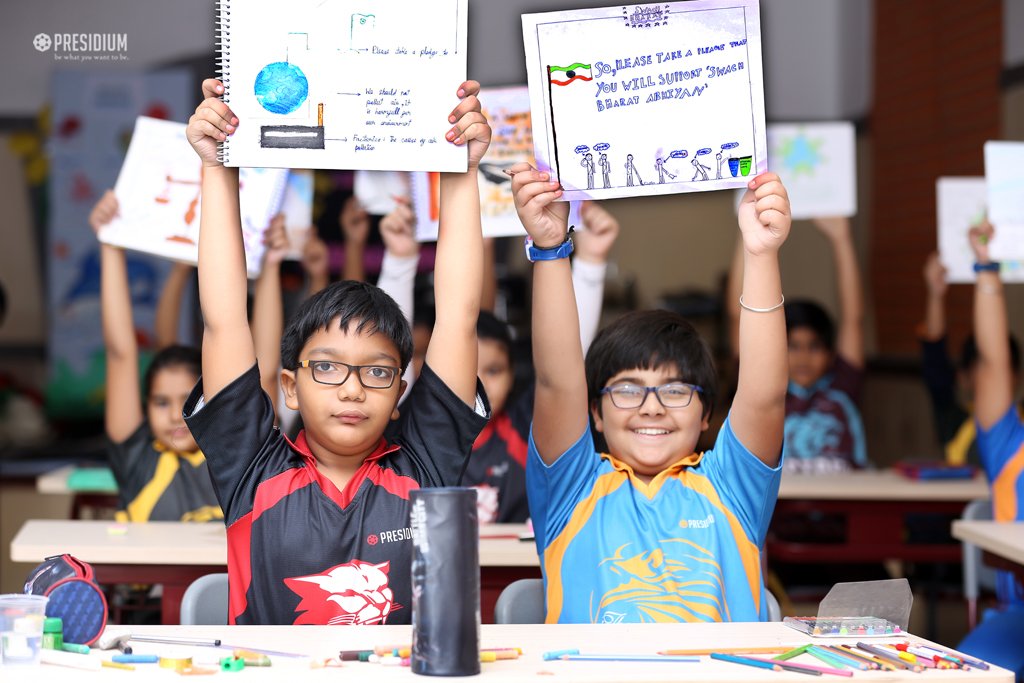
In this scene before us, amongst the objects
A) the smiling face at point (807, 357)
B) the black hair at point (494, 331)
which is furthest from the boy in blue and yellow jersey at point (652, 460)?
the smiling face at point (807, 357)

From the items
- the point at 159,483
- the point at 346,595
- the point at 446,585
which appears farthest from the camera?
the point at 159,483

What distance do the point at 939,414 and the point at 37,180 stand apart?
5.32m

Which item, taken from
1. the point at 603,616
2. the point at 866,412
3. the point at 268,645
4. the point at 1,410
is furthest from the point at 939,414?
the point at 1,410

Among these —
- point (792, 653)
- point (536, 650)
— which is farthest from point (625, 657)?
point (792, 653)

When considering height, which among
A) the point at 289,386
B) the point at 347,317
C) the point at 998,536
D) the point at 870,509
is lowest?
the point at 870,509

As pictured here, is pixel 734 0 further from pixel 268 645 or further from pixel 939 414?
pixel 939 414

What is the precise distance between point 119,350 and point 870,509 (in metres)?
2.33

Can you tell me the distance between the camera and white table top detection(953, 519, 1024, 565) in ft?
8.30

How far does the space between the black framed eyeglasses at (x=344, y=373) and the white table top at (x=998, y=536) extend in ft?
4.63

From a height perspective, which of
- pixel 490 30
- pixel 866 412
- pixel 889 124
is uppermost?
pixel 490 30

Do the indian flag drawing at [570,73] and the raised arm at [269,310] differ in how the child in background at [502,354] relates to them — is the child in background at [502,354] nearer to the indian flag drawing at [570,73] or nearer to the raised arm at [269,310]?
the raised arm at [269,310]

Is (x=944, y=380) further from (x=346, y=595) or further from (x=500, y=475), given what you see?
(x=346, y=595)

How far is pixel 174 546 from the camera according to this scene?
2.60 meters

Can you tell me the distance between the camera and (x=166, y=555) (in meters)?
2.59
